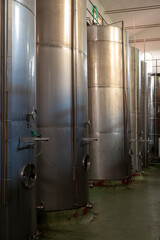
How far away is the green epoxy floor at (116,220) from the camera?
619 centimetres

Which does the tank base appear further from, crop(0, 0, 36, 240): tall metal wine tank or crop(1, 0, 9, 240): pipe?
crop(1, 0, 9, 240): pipe

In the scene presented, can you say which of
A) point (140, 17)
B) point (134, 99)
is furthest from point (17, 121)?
point (140, 17)

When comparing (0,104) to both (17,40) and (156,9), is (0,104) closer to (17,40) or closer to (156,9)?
(17,40)

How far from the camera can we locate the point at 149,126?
18.6m

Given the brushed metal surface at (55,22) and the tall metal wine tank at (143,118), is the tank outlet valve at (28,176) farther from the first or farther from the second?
the tall metal wine tank at (143,118)

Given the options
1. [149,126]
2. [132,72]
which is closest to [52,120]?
[132,72]

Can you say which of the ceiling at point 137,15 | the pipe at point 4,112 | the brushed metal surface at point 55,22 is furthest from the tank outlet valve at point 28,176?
the ceiling at point 137,15

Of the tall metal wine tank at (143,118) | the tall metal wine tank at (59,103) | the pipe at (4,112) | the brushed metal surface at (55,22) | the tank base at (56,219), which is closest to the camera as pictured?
the pipe at (4,112)

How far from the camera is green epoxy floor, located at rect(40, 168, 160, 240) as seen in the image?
6.19 metres

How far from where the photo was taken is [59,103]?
6992 millimetres

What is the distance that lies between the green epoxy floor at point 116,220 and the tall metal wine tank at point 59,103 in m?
0.51

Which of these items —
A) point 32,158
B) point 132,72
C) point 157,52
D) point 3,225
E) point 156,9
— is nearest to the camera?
point 3,225

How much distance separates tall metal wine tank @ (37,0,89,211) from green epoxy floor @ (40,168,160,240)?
1.68 ft

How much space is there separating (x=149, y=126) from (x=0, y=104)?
48.2 ft
